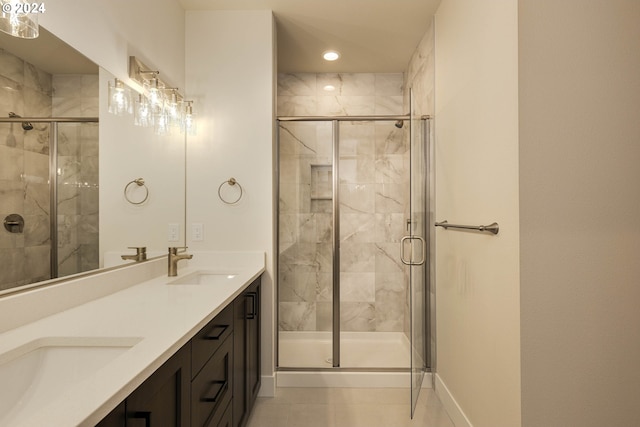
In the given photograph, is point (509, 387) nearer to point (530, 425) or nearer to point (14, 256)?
point (530, 425)

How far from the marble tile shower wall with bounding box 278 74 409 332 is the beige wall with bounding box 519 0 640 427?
1583 millimetres

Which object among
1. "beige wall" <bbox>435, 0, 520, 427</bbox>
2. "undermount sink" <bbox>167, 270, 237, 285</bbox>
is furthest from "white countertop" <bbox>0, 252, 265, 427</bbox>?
"beige wall" <bbox>435, 0, 520, 427</bbox>

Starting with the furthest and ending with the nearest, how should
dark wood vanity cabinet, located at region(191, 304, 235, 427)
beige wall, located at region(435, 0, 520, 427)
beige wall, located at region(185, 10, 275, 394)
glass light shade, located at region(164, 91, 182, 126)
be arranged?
beige wall, located at region(185, 10, 275, 394) → glass light shade, located at region(164, 91, 182, 126) → beige wall, located at region(435, 0, 520, 427) → dark wood vanity cabinet, located at region(191, 304, 235, 427)

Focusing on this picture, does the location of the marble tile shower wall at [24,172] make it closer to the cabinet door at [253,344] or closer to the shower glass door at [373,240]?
the cabinet door at [253,344]

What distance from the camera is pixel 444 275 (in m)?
2.37

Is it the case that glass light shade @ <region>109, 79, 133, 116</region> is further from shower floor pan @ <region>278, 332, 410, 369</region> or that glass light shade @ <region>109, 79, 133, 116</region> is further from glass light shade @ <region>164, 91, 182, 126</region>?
shower floor pan @ <region>278, 332, 410, 369</region>

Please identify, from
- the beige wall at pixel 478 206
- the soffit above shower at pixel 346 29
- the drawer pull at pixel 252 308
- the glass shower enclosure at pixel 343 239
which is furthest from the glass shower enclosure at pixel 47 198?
the beige wall at pixel 478 206

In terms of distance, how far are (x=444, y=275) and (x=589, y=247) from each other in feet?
3.27

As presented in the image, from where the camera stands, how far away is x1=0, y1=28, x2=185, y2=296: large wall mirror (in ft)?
3.81

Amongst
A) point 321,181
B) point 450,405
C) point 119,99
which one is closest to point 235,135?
point 321,181

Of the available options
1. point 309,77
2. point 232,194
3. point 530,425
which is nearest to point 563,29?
point 530,425

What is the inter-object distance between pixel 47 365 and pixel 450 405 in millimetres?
2142

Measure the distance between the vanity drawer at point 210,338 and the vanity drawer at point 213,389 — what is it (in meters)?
0.03

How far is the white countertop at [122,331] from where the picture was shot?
0.64 metres
